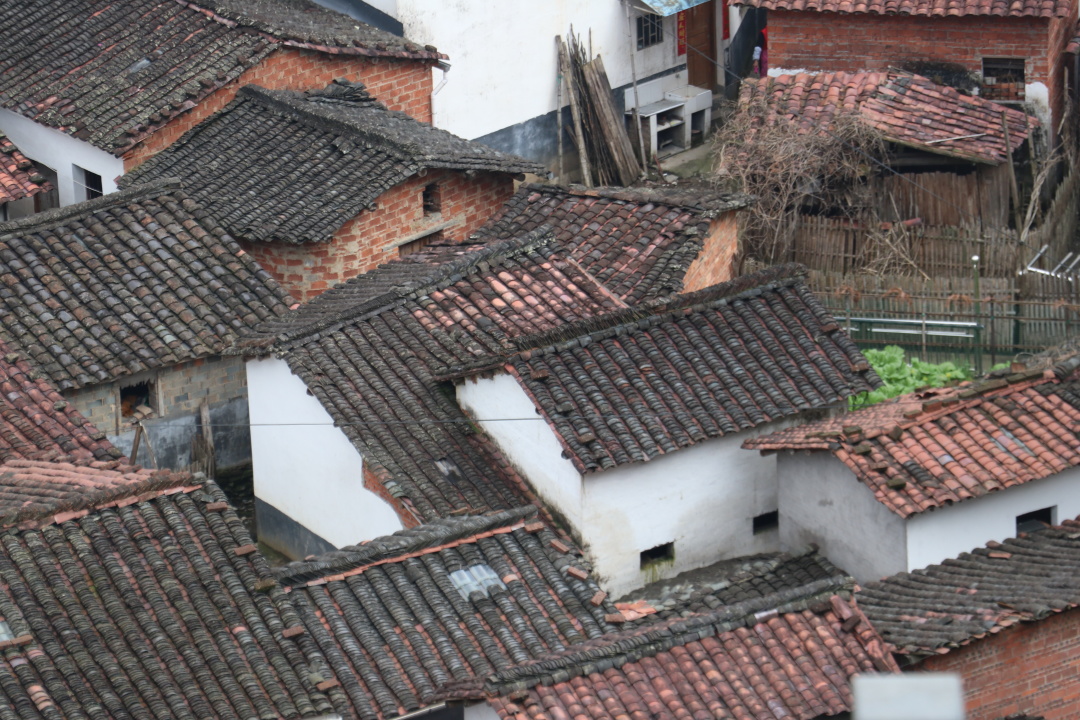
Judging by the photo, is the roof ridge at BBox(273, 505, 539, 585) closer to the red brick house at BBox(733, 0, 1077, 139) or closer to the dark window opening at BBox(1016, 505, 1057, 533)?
the dark window opening at BBox(1016, 505, 1057, 533)

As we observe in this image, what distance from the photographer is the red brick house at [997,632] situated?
14844 millimetres

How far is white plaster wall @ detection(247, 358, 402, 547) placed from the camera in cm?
1927

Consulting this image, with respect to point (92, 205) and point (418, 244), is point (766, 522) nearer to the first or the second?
point (418, 244)

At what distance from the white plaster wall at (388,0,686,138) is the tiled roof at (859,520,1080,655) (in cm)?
1538

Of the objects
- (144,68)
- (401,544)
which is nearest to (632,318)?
(401,544)

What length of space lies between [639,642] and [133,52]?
15532 mm

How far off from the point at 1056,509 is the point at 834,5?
12622 millimetres

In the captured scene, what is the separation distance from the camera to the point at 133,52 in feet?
85.1

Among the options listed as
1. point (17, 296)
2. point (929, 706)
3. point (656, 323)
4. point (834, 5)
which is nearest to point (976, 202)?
point (834, 5)

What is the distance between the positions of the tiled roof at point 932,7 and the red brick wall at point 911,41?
0.94ft

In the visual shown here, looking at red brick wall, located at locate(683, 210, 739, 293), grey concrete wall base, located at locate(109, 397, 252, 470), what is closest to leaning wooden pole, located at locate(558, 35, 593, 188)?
red brick wall, located at locate(683, 210, 739, 293)

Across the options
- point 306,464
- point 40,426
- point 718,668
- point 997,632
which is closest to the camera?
point 718,668

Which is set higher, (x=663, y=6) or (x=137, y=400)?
(x=663, y=6)

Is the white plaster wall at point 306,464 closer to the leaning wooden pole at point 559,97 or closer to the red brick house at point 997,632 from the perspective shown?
the red brick house at point 997,632
